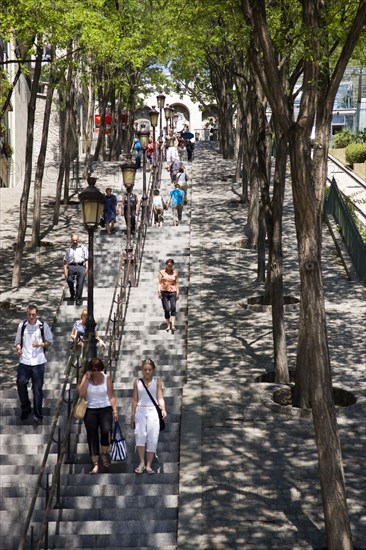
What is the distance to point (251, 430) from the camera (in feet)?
45.1

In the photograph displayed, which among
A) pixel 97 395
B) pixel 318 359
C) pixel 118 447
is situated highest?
pixel 318 359

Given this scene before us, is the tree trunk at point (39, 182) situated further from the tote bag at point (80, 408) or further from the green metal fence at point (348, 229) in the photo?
the tote bag at point (80, 408)

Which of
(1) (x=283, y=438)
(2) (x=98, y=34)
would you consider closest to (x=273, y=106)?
(1) (x=283, y=438)

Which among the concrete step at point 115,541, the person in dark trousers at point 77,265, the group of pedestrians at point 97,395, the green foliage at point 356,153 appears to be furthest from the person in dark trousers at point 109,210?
the green foliage at point 356,153

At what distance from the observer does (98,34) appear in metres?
22.8

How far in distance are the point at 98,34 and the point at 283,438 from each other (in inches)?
485

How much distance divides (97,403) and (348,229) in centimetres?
1553

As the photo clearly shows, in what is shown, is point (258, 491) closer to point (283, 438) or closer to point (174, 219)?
point (283, 438)

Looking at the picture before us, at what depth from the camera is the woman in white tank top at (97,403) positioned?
11656mm

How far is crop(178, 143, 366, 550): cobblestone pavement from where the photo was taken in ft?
35.9

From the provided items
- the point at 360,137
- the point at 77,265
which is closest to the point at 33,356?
the point at 77,265

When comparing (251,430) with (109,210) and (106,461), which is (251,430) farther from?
(109,210)

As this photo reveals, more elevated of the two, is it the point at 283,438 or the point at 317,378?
the point at 317,378

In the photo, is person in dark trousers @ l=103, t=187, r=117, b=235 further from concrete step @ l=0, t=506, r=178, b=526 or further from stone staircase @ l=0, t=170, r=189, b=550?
concrete step @ l=0, t=506, r=178, b=526
